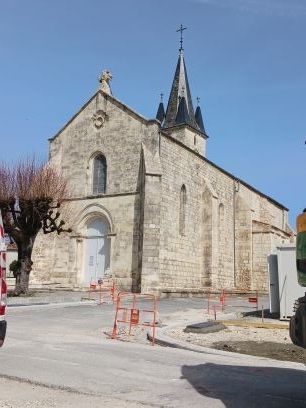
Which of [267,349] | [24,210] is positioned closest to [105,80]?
[24,210]

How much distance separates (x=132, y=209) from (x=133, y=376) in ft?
57.9

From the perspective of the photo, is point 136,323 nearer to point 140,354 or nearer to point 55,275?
point 140,354

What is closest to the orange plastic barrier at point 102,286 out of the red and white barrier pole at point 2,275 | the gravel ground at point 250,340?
the gravel ground at point 250,340

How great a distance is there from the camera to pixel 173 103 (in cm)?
4138

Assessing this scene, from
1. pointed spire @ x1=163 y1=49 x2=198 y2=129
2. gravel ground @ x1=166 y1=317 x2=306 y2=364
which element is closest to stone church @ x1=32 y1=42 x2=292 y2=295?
gravel ground @ x1=166 y1=317 x2=306 y2=364

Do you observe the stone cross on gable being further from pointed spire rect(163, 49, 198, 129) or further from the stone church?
pointed spire rect(163, 49, 198, 129)

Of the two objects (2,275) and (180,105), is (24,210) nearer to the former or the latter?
(2,275)

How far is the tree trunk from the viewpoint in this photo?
59.7 ft

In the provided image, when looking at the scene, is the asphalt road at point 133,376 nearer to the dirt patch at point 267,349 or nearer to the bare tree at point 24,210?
the dirt patch at point 267,349

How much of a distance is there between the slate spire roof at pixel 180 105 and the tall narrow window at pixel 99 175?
1576cm

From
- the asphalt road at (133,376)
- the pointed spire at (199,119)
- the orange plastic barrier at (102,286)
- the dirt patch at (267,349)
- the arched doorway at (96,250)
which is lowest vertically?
the asphalt road at (133,376)

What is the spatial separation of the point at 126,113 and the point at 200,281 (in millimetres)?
10103

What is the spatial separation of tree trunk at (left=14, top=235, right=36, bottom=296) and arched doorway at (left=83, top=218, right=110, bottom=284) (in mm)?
6050

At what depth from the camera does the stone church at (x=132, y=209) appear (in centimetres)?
2262
